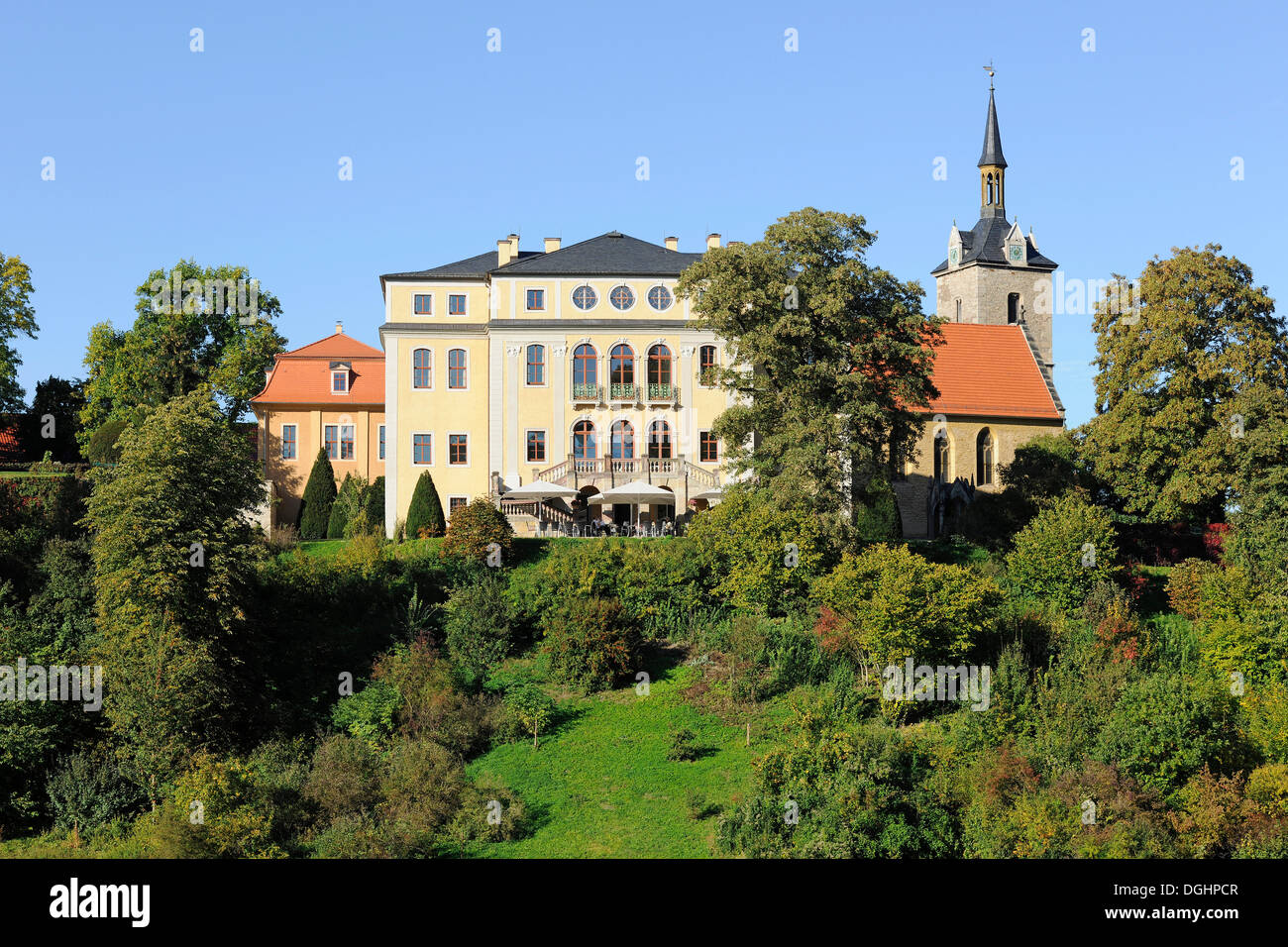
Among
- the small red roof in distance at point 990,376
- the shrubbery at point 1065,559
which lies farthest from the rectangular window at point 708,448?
the shrubbery at point 1065,559

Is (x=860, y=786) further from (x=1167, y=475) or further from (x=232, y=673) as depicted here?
(x=1167, y=475)

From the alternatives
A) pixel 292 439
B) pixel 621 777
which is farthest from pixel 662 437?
pixel 621 777

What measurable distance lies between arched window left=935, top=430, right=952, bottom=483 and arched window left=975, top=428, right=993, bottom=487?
1315 mm

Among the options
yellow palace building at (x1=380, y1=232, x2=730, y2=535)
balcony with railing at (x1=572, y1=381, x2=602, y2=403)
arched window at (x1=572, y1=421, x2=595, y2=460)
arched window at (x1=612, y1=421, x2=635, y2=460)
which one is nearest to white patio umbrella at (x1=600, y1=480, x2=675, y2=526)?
yellow palace building at (x1=380, y1=232, x2=730, y2=535)

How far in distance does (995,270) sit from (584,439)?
32.3 meters

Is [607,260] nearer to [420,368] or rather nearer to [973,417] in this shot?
[420,368]

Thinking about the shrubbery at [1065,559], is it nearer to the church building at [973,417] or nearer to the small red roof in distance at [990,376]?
the church building at [973,417]

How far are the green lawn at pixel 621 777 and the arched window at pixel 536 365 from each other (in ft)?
55.0

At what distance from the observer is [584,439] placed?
157ft

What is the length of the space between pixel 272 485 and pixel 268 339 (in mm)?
8833

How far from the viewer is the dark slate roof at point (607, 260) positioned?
156 ft

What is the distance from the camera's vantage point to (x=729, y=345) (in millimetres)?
39875

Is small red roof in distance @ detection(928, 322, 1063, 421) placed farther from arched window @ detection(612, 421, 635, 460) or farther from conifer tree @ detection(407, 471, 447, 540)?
conifer tree @ detection(407, 471, 447, 540)

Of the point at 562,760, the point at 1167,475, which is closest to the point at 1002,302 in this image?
the point at 1167,475
